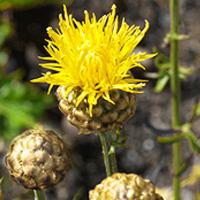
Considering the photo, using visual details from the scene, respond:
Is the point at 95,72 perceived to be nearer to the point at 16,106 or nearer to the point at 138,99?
the point at 16,106

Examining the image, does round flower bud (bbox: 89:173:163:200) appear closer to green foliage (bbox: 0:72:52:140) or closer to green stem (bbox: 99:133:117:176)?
green stem (bbox: 99:133:117:176)

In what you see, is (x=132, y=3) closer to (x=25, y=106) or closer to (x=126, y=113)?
(x=25, y=106)

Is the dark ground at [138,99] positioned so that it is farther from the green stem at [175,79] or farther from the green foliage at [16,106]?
the green stem at [175,79]

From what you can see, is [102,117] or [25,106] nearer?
[102,117]

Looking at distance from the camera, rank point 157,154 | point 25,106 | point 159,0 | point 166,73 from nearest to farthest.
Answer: point 166,73 → point 25,106 → point 157,154 → point 159,0

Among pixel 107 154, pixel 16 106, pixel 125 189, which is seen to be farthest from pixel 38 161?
pixel 16 106

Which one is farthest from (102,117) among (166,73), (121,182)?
(166,73)

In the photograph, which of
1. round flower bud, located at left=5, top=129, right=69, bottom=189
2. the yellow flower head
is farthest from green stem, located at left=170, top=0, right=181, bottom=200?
round flower bud, located at left=5, top=129, right=69, bottom=189
